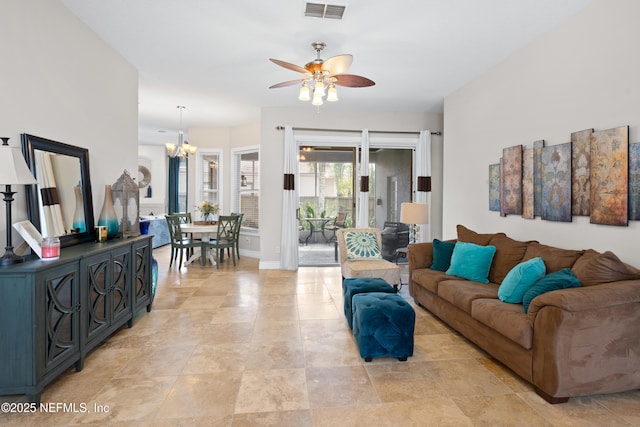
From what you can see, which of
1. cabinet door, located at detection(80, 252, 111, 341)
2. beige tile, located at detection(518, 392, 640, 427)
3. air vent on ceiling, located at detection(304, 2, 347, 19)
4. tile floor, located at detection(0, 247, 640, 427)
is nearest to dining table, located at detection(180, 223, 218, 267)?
tile floor, located at detection(0, 247, 640, 427)

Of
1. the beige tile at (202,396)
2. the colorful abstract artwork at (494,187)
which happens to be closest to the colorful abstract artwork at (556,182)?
the colorful abstract artwork at (494,187)

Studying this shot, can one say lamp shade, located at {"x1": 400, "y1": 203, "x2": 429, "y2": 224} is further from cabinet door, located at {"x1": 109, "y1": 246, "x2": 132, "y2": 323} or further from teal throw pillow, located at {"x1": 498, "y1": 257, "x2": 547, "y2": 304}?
cabinet door, located at {"x1": 109, "y1": 246, "x2": 132, "y2": 323}

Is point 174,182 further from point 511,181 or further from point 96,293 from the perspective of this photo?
point 511,181

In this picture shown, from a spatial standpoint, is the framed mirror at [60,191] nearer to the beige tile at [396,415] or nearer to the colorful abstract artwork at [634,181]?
the beige tile at [396,415]

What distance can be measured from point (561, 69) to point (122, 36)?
14.7 feet

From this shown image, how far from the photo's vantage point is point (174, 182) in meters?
9.98

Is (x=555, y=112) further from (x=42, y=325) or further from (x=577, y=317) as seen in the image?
(x=42, y=325)

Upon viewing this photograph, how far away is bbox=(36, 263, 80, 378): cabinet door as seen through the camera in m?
2.12

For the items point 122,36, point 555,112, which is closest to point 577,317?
point 555,112

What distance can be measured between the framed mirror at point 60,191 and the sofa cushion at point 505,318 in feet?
11.6

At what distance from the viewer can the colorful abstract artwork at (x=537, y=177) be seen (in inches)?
138

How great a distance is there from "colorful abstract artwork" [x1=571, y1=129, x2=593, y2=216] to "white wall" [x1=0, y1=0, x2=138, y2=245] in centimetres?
460

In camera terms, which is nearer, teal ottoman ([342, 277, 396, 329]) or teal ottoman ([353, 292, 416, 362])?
teal ottoman ([353, 292, 416, 362])

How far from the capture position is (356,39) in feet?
12.0
